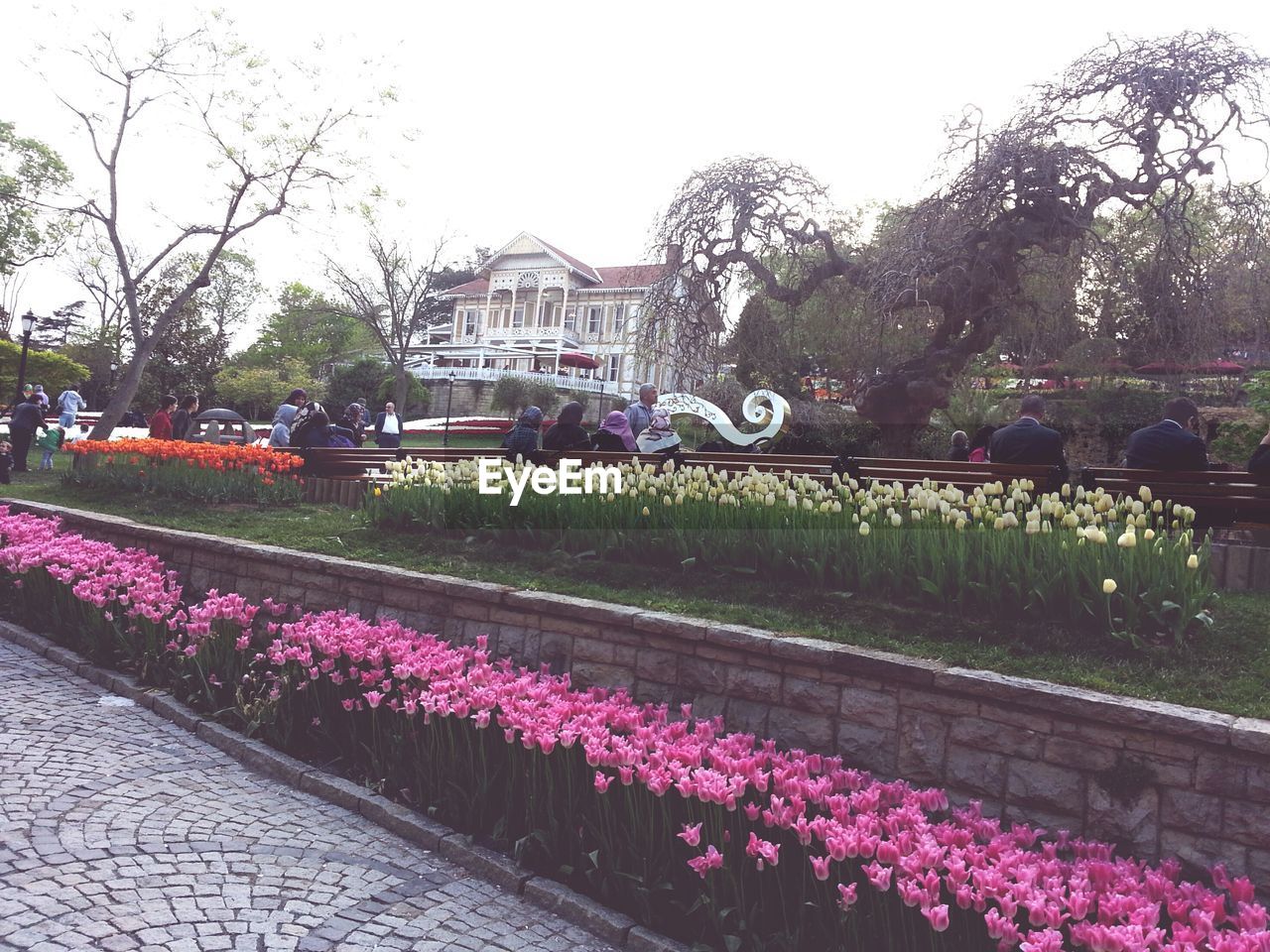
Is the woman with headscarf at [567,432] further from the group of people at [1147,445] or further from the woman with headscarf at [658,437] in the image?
the group of people at [1147,445]

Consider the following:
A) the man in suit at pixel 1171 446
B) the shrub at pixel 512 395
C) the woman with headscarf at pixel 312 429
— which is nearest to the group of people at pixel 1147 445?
the man in suit at pixel 1171 446

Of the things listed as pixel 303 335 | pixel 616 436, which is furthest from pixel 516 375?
pixel 616 436

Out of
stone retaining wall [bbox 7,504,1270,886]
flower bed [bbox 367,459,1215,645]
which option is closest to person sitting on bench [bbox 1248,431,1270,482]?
flower bed [bbox 367,459,1215,645]

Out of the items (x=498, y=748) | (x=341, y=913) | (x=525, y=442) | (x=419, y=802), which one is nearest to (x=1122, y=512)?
(x=498, y=748)

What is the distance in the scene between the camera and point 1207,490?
6148 mm

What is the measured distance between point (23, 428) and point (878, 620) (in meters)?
16.6

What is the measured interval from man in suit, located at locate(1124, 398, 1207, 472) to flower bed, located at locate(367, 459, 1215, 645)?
1.41 metres

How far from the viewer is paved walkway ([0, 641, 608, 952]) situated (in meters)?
3.13

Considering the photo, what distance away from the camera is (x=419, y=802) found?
4.25 meters

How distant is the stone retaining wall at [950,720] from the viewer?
10.8 feet

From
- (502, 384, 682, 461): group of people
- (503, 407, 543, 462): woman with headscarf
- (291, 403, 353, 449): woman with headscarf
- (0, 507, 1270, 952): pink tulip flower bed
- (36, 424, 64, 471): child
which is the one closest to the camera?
(0, 507, 1270, 952): pink tulip flower bed

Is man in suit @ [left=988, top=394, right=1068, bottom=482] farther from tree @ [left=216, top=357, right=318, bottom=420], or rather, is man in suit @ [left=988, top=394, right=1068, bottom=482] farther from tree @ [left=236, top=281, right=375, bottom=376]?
tree @ [left=236, top=281, right=375, bottom=376]

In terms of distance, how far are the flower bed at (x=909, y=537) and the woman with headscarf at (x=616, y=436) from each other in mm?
2709

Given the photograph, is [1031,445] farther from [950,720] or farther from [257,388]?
[257,388]
